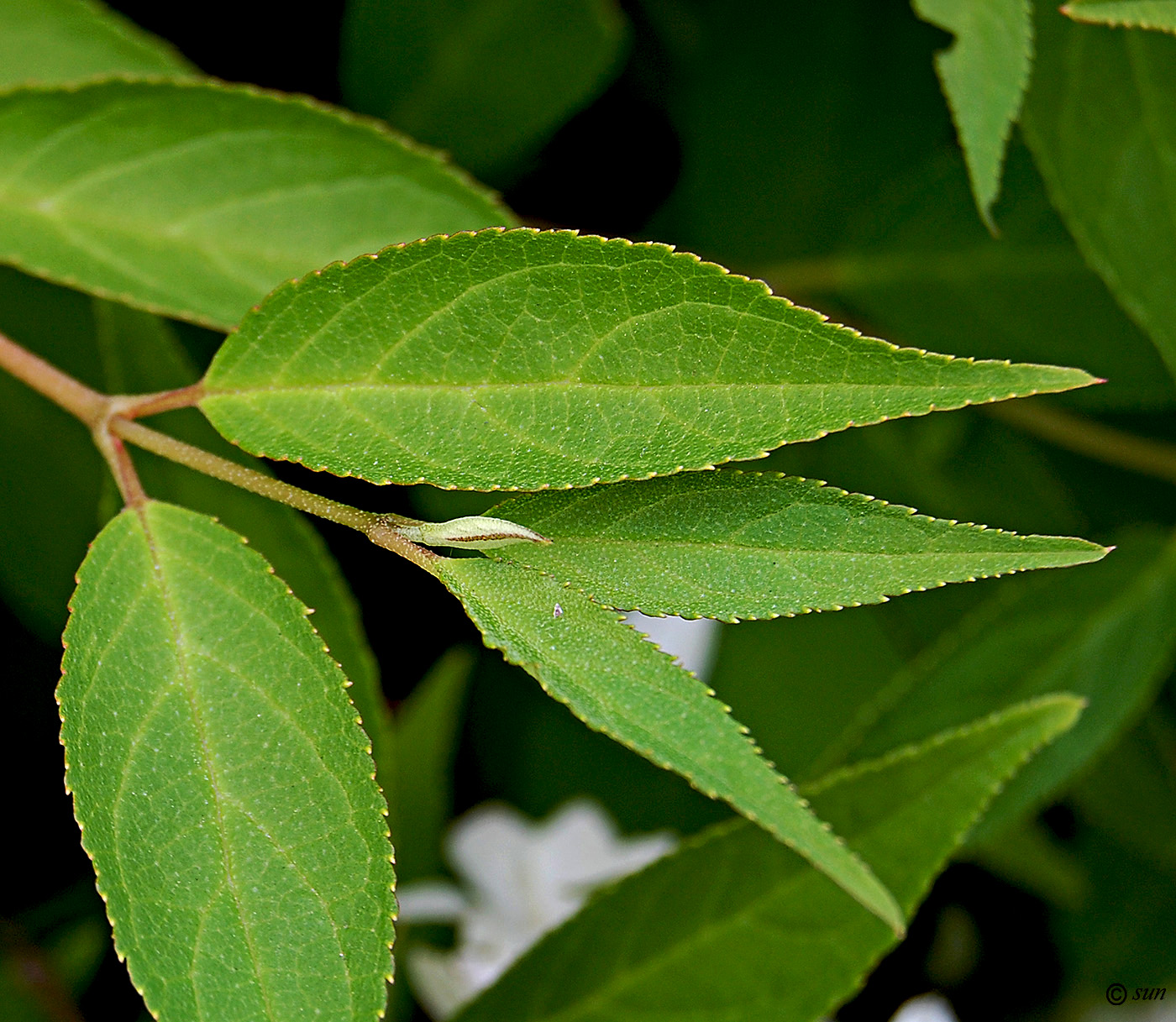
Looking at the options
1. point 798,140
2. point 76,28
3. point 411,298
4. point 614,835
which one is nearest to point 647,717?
point 411,298

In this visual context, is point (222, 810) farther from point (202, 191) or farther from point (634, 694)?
point (202, 191)

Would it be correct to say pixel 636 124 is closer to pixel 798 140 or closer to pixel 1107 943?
pixel 798 140

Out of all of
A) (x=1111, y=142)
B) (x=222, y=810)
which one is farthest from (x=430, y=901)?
(x=1111, y=142)

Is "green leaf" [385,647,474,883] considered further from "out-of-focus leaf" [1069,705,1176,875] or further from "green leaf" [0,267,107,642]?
"out-of-focus leaf" [1069,705,1176,875]

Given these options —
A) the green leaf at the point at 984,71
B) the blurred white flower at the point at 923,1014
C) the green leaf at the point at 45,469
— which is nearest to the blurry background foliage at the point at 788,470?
the green leaf at the point at 45,469

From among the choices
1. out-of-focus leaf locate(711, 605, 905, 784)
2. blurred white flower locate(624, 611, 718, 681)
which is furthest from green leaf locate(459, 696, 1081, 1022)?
out-of-focus leaf locate(711, 605, 905, 784)

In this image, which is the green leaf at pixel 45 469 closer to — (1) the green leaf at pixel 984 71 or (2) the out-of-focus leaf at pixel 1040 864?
(1) the green leaf at pixel 984 71
